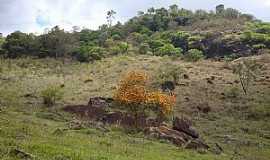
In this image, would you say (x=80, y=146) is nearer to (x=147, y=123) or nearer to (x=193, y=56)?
(x=147, y=123)

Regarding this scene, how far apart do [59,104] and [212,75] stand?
2616cm

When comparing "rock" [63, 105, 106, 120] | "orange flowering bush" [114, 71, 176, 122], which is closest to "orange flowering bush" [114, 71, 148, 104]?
"orange flowering bush" [114, 71, 176, 122]

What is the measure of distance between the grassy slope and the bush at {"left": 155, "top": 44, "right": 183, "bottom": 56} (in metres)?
6.57

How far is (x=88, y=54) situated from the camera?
253ft

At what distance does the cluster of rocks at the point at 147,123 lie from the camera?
3027cm

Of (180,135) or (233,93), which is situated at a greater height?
(233,93)

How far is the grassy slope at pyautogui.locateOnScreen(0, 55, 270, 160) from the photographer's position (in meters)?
20.2

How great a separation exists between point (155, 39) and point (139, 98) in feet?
203

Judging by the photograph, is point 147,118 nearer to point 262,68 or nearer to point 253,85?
point 253,85

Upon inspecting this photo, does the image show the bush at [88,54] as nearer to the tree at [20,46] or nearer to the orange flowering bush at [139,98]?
the tree at [20,46]

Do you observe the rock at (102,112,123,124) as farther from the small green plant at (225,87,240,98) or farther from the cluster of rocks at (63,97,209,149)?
the small green plant at (225,87,240,98)

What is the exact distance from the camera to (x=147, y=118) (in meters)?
38.2

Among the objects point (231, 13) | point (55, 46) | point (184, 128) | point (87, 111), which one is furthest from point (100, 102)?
point (231, 13)

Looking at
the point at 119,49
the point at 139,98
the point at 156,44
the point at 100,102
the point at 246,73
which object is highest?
the point at 156,44
